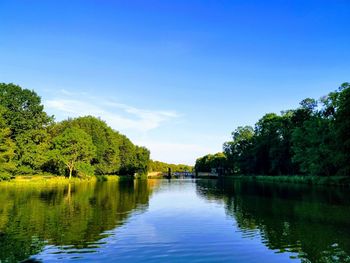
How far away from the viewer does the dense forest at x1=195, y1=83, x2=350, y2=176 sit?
2736 inches

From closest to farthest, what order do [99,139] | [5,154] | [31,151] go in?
[5,154]
[31,151]
[99,139]

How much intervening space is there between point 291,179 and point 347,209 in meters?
65.5

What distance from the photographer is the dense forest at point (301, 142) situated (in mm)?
69500

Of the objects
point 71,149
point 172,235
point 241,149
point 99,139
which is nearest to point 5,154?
point 71,149

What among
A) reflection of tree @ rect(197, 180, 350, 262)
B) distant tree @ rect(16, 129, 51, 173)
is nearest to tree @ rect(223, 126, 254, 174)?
Result: distant tree @ rect(16, 129, 51, 173)

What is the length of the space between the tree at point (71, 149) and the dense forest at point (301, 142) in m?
60.3

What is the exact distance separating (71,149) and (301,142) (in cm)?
6496

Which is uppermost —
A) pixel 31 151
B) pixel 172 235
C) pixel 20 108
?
pixel 20 108

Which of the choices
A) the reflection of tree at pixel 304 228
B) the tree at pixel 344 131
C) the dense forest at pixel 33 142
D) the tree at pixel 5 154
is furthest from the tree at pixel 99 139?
the reflection of tree at pixel 304 228

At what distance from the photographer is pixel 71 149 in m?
99.6

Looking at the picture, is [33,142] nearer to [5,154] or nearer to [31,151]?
[31,151]

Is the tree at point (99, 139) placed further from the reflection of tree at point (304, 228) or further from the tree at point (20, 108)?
the reflection of tree at point (304, 228)

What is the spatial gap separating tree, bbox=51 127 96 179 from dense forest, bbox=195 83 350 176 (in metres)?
60.3

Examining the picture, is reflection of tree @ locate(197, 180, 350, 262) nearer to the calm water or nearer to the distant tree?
the calm water
